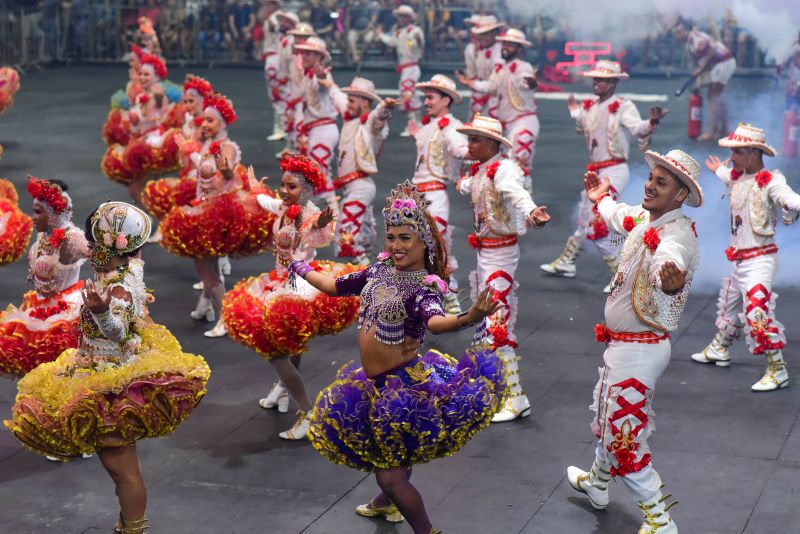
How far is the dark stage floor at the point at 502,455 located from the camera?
23.5 feet

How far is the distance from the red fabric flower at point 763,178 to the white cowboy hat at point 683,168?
2654mm

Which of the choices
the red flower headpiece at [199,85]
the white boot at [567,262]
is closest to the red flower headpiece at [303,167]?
the red flower headpiece at [199,85]

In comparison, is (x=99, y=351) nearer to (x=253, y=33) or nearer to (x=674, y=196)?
(x=674, y=196)

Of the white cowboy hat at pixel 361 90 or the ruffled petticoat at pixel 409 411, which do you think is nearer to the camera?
the ruffled petticoat at pixel 409 411

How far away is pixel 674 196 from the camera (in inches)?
266

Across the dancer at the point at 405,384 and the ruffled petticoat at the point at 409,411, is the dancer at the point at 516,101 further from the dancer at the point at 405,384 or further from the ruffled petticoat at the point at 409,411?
the ruffled petticoat at the point at 409,411

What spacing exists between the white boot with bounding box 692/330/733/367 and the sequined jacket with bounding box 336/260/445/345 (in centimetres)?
414

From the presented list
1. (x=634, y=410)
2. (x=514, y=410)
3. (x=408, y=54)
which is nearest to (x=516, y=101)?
(x=408, y=54)

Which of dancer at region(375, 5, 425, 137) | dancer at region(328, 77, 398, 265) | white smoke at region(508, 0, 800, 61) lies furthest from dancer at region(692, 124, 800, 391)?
dancer at region(375, 5, 425, 137)

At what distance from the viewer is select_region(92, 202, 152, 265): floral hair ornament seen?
641 centimetres

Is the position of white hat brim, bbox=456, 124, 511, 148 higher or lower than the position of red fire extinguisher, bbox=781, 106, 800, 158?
higher

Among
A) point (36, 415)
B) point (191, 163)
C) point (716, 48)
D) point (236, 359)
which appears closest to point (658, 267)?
point (36, 415)

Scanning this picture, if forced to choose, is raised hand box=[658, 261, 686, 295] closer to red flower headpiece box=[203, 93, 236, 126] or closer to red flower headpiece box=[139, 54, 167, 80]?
red flower headpiece box=[203, 93, 236, 126]

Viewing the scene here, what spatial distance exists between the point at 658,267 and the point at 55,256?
3.91 meters
